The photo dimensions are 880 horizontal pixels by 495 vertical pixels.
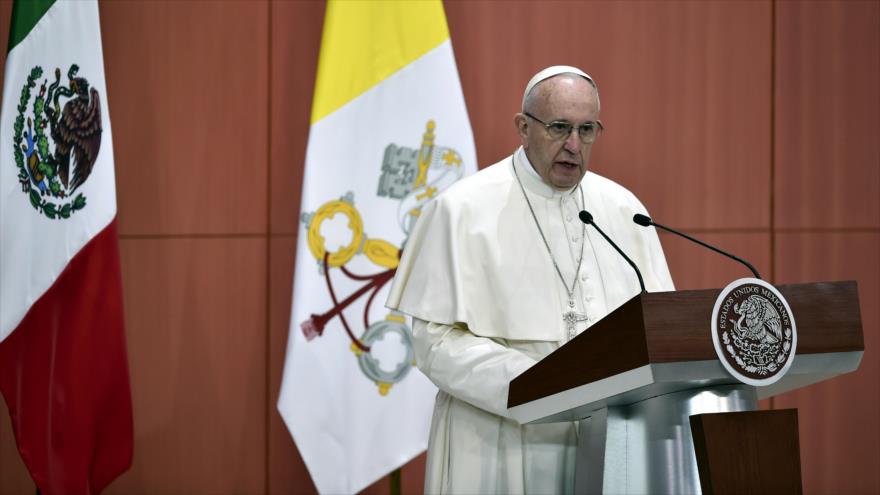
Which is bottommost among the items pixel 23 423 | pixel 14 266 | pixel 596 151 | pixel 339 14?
pixel 23 423

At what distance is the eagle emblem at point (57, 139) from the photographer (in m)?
3.29

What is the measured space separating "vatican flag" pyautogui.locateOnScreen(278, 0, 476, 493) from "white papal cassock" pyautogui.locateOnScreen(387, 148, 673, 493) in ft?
3.33

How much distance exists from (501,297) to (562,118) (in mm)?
475

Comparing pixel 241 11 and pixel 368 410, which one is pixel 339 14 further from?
pixel 368 410

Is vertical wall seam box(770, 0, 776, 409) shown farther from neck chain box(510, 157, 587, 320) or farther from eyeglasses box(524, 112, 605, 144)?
eyeglasses box(524, 112, 605, 144)

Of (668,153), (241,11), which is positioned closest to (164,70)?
(241,11)

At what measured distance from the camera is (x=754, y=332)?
174 cm

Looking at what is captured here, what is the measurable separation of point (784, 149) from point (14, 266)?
3176 mm

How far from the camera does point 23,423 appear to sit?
3.28m

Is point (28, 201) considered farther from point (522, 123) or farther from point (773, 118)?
point (773, 118)

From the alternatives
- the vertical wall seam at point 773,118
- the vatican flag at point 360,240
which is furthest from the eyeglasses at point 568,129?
the vertical wall seam at point 773,118

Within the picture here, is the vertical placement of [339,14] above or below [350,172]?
above

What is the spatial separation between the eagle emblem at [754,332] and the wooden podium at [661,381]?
2cm

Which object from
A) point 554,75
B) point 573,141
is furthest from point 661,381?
point 554,75
